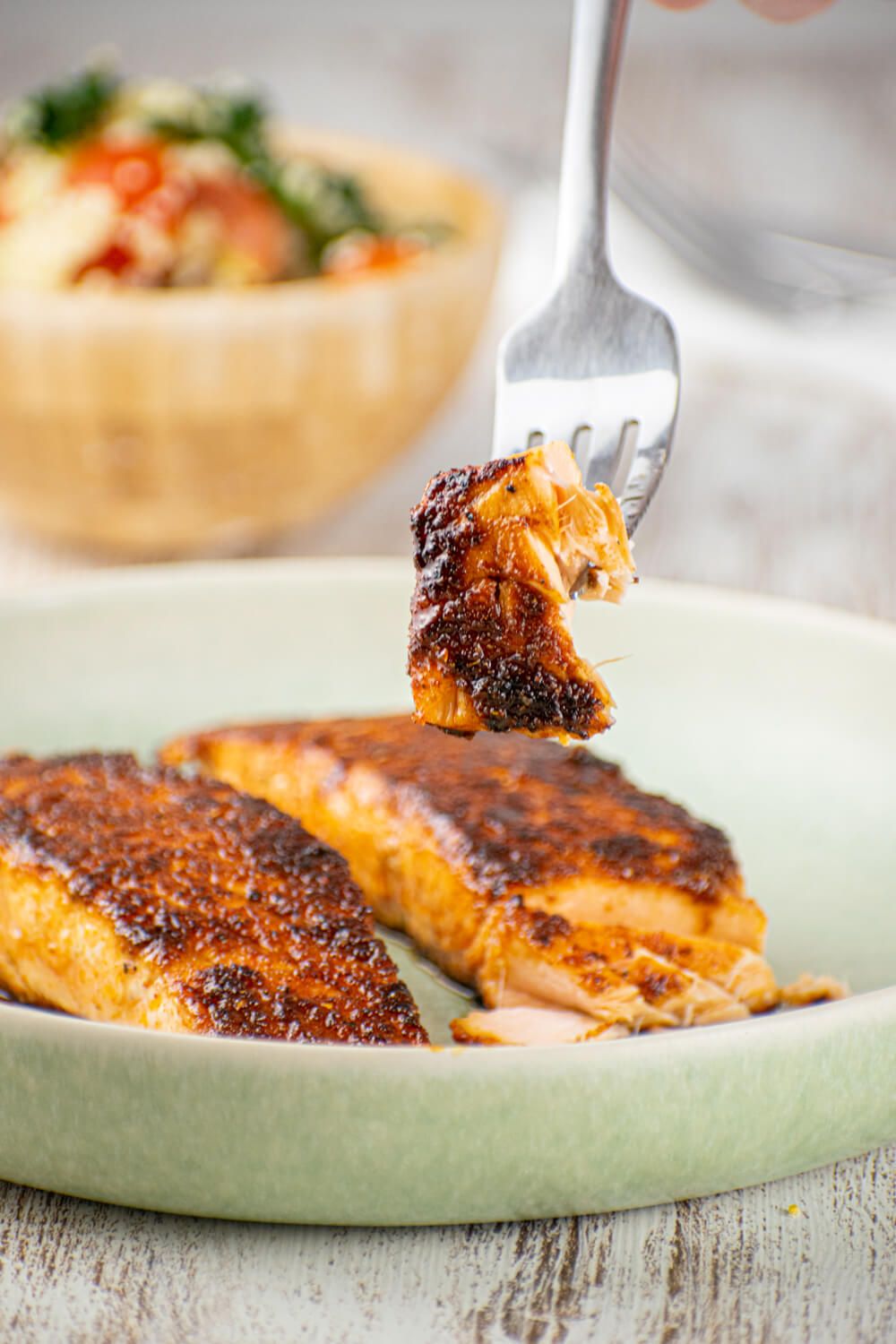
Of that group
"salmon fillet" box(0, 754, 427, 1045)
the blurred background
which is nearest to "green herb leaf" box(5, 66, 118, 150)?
the blurred background

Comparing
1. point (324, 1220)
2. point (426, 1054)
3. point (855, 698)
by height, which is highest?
point (426, 1054)

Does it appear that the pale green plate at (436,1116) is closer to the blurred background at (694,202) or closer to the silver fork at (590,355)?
the silver fork at (590,355)

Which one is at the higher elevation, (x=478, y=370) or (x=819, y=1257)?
(x=819, y=1257)

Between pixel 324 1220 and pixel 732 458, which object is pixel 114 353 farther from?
pixel 324 1220

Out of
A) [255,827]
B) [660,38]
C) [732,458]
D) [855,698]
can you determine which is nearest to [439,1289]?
[255,827]

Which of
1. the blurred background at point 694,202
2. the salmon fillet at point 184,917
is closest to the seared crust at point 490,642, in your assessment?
the salmon fillet at point 184,917

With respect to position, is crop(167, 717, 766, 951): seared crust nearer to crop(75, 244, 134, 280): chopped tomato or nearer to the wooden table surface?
the wooden table surface
